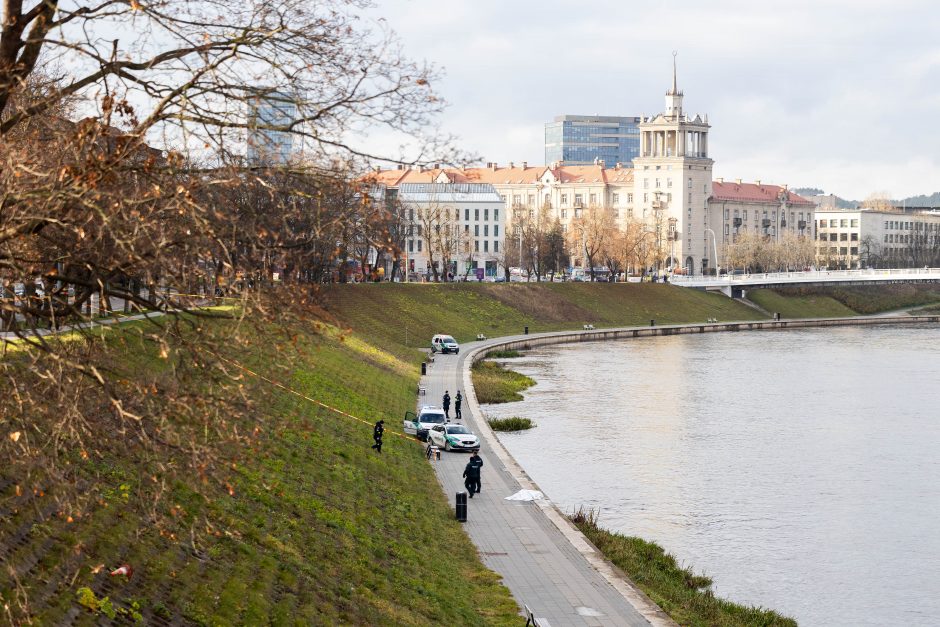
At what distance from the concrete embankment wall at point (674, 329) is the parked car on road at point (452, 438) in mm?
36613

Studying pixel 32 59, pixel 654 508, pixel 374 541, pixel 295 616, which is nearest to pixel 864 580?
pixel 654 508

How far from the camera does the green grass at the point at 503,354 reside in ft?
274

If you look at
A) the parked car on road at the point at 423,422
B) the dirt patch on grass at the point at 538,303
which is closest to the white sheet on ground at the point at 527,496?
the parked car on road at the point at 423,422

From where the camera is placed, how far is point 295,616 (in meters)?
17.8

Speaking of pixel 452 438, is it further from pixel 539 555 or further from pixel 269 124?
pixel 269 124

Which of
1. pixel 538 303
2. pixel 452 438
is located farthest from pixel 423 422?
pixel 538 303

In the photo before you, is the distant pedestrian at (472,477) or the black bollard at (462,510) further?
the distant pedestrian at (472,477)

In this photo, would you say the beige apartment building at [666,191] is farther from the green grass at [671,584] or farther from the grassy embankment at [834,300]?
the green grass at [671,584]

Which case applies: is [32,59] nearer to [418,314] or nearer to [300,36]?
[300,36]

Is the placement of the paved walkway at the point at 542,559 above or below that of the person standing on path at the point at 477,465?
below

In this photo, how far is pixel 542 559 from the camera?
24.9 m

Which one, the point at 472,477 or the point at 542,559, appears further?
the point at 472,477

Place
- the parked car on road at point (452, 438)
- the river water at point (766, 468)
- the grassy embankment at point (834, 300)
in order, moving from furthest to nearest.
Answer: the grassy embankment at point (834, 300) < the parked car on road at point (452, 438) < the river water at point (766, 468)

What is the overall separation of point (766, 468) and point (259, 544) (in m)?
25.3
